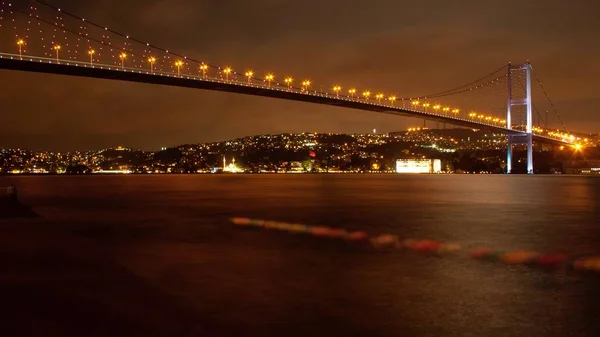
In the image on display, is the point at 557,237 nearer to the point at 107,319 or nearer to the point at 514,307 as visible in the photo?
the point at 514,307

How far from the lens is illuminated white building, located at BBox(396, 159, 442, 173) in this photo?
11306cm

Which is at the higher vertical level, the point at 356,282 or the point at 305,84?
the point at 305,84

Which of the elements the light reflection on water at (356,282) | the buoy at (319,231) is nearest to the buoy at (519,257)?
the light reflection on water at (356,282)

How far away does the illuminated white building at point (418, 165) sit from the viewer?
113062 millimetres

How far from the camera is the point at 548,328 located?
4.88 metres

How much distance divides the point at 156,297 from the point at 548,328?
3.51 metres

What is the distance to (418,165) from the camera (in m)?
117

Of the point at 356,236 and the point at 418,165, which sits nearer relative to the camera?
the point at 356,236

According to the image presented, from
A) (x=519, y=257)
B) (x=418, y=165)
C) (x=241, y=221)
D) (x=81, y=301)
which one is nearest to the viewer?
(x=81, y=301)

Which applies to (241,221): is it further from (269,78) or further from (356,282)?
(269,78)

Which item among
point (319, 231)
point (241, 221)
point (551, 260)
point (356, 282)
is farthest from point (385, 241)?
point (241, 221)

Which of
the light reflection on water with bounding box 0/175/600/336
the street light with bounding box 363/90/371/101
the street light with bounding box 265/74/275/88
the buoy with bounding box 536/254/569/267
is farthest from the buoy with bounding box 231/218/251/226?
the street light with bounding box 363/90/371/101

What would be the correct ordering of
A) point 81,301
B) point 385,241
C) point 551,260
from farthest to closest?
point 385,241
point 551,260
point 81,301

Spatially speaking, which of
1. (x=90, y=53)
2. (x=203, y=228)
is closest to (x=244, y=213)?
(x=203, y=228)
